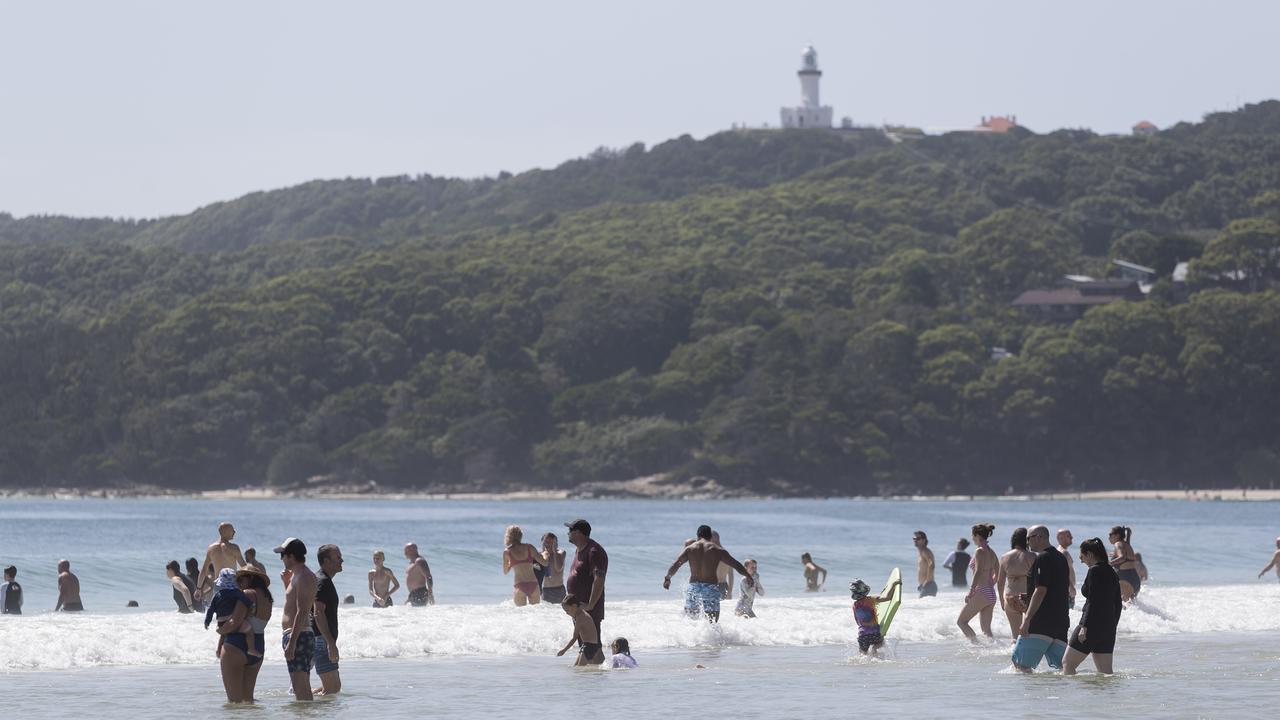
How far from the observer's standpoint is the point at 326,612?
13.6 meters

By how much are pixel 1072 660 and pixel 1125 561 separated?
18.7 feet

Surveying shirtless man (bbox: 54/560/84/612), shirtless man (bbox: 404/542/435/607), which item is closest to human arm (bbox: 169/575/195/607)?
shirtless man (bbox: 404/542/435/607)

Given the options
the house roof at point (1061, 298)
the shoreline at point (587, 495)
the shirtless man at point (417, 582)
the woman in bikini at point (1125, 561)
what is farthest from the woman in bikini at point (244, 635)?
the house roof at point (1061, 298)

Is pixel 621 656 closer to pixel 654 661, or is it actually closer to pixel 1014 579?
pixel 654 661

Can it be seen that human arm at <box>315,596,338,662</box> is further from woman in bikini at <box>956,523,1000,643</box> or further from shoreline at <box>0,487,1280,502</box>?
shoreline at <box>0,487,1280,502</box>

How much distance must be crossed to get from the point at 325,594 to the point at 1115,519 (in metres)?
69.1

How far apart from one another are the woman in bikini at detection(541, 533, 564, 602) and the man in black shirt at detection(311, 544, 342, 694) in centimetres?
845

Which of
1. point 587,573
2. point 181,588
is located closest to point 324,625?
point 587,573

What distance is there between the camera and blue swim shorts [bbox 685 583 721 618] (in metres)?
19.7

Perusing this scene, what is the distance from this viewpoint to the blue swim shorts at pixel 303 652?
1362 cm

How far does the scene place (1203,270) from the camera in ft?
416

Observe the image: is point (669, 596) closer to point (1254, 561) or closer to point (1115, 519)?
point (1254, 561)

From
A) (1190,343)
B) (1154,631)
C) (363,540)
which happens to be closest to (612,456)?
(1190,343)

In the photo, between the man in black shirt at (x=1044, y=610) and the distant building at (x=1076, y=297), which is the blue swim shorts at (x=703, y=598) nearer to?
the man in black shirt at (x=1044, y=610)
